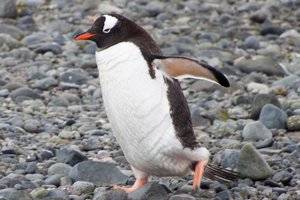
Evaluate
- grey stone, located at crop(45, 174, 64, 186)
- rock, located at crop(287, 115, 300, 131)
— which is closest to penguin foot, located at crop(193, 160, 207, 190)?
grey stone, located at crop(45, 174, 64, 186)

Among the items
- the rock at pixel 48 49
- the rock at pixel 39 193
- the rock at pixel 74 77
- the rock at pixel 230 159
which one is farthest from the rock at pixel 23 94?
the rock at pixel 39 193

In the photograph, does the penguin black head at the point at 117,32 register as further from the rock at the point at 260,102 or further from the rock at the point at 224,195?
the rock at the point at 260,102

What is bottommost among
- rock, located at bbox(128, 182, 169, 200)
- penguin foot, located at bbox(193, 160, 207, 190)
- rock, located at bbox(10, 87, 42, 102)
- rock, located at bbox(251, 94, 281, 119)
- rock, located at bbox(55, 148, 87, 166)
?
rock, located at bbox(10, 87, 42, 102)

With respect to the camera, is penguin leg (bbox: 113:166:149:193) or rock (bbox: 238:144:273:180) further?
rock (bbox: 238:144:273:180)

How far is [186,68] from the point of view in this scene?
4.39 metres

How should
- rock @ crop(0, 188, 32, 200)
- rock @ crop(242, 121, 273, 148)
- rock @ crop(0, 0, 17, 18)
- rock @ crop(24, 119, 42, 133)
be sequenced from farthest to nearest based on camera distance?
1. rock @ crop(0, 0, 17, 18)
2. rock @ crop(24, 119, 42, 133)
3. rock @ crop(242, 121, 273, 148)
4. rock @ crop(0, 188, 32, 200)

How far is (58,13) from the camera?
32.1ft

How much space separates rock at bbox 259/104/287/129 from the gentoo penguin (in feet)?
5.06

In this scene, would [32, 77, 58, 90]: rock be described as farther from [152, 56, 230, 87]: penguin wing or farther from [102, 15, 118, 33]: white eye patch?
[152, 56, 230, 87]: penguin wing

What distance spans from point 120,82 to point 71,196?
0.66 metres

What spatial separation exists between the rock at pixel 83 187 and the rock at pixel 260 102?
186cm

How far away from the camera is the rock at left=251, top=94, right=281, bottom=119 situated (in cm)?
630

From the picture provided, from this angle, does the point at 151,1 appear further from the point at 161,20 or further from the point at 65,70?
the point at 65,70

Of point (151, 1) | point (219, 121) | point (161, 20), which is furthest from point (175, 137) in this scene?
point (151, 1)
